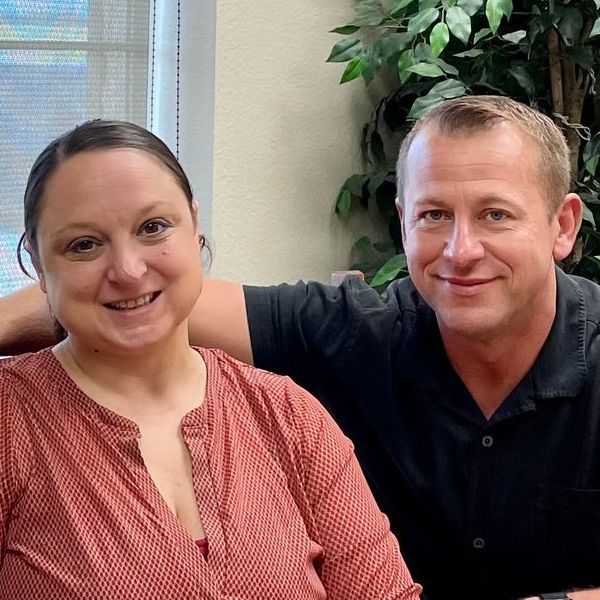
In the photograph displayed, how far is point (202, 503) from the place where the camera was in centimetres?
122

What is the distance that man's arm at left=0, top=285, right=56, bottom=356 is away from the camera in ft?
5.02

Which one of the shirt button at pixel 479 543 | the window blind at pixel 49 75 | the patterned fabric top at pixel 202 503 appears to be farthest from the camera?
the window blind at pixel 49 75

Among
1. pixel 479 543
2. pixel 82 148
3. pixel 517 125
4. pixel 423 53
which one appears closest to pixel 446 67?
pixel 423 53

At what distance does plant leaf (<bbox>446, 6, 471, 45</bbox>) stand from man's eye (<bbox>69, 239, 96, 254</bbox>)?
121 centimetres

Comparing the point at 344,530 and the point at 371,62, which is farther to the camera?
the point at 371,62

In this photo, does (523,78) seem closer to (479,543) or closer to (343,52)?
(343,52)

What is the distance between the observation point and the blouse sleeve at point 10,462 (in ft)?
3.84

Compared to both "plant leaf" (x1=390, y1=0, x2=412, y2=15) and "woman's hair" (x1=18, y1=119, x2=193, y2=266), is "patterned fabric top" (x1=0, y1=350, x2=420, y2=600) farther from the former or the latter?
"plant leaf" (x1=390, y1=0, x2=412, y2=15)

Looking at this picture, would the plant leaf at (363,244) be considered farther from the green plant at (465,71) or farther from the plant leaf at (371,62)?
the plant leaf at (371,62)

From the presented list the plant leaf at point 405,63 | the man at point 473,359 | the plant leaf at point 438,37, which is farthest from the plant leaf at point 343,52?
the man at point 473,359

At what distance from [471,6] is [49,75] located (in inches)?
36.5

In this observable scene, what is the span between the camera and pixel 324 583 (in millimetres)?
1306

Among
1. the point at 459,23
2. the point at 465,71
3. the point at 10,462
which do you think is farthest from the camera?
the point at 465,71

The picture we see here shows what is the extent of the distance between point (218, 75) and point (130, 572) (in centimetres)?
134
